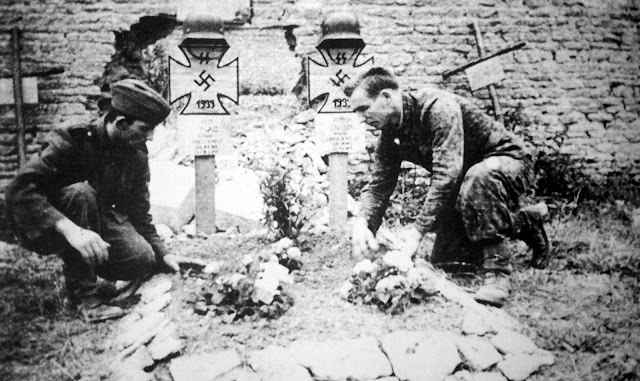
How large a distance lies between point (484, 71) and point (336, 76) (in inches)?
42.8

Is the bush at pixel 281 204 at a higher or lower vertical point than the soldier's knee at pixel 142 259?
higher

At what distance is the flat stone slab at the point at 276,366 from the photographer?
227cm

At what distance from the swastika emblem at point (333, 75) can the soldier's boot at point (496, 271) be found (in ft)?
4.16

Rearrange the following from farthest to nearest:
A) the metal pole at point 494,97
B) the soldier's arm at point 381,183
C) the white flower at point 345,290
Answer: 1. the metal pole at point 494,97
2. the soldier's arm at point 381,183
3. the white flower at point 345,290

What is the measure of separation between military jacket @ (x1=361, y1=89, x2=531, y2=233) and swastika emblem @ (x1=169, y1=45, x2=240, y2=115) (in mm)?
1074

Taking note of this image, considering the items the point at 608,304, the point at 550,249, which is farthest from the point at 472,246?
the point at 608,304

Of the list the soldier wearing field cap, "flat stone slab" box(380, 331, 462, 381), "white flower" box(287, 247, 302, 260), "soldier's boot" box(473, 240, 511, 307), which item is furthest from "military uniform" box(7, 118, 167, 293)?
"soldier's boot" box(473, 240, 511, 307)

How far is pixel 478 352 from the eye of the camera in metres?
2.41

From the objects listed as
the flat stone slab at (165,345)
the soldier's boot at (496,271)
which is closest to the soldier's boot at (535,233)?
the soldier's boot at (496,271)

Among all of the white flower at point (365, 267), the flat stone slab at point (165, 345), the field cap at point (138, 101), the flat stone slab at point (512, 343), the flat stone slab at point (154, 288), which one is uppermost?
the field cap at point (138, 101)

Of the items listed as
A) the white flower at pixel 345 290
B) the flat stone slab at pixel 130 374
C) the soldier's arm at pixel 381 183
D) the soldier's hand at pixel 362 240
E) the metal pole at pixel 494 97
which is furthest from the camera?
the metal pole at pixel 494 97

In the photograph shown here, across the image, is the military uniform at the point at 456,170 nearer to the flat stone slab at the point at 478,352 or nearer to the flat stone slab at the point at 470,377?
the flat stone slab at the point at 478,352

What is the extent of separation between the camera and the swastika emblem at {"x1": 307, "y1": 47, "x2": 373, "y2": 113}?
2715mm

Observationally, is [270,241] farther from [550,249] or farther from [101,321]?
[550,249]
